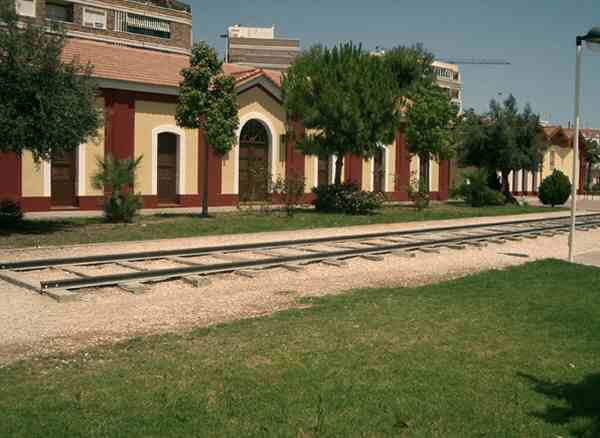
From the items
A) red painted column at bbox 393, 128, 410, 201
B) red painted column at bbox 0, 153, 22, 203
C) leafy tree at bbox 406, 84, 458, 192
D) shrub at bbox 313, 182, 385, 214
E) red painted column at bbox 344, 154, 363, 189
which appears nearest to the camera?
red painted column at bbox 0, 153, 22, 203

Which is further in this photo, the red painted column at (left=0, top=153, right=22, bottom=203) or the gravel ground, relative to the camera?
the red painted column at (left=0, top=153, right=22, bottom=203)

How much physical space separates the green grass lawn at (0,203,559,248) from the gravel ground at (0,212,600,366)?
201 cm

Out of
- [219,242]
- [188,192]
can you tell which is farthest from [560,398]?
[188,192]

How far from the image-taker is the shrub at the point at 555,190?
39.2 meters

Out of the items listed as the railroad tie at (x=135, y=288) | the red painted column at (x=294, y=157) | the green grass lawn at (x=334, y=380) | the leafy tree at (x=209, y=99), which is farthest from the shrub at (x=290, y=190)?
the green grass lawn at (x=334, y=380)

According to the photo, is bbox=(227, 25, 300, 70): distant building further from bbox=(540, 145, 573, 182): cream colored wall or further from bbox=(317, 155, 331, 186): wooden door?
bbox=(317, 155, 331, 186): wooden door

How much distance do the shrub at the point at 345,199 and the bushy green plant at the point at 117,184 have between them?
8.67m

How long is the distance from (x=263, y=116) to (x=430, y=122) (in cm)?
831

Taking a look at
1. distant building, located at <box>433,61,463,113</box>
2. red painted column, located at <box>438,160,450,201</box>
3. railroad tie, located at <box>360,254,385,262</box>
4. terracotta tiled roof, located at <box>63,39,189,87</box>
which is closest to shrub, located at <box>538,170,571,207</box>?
red painted column, located at <box>438,160,450,201</box>

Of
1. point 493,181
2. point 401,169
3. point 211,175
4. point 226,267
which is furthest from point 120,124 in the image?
point 493,181

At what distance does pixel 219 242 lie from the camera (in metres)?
17.0

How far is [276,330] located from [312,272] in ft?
15.9

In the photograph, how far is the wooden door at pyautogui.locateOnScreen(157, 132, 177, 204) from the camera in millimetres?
28347

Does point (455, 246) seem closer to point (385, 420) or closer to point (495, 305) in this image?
point (495, 305)
